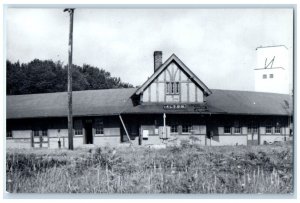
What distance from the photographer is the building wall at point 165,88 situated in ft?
63.2

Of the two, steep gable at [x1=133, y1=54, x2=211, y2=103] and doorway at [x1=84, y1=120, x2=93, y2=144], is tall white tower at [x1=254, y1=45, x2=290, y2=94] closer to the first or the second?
steep gable at [x1=133, y1=54, x2=211, y2=103]

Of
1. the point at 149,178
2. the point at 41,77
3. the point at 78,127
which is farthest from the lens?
the point at 78,127

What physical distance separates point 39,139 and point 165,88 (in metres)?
6.90

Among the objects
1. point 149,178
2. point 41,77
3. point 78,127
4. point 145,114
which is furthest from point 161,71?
point 149,178

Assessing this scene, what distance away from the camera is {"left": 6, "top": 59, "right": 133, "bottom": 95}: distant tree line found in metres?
9.42

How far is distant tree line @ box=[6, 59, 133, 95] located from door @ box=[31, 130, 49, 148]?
2.86m

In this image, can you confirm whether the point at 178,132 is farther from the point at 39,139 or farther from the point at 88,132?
the point at 39,139

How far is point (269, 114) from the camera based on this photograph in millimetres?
20469

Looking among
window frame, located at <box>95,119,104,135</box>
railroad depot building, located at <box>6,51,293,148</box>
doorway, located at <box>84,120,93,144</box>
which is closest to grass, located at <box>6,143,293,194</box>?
railroad depot building, located at <box>6,51,293,148</box>

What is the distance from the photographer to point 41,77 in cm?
1448

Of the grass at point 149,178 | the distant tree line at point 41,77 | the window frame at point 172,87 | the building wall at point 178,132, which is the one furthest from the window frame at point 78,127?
the grass at point 149,178

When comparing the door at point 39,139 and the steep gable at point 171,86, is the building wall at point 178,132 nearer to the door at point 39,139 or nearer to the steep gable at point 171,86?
the door at point 39,139
